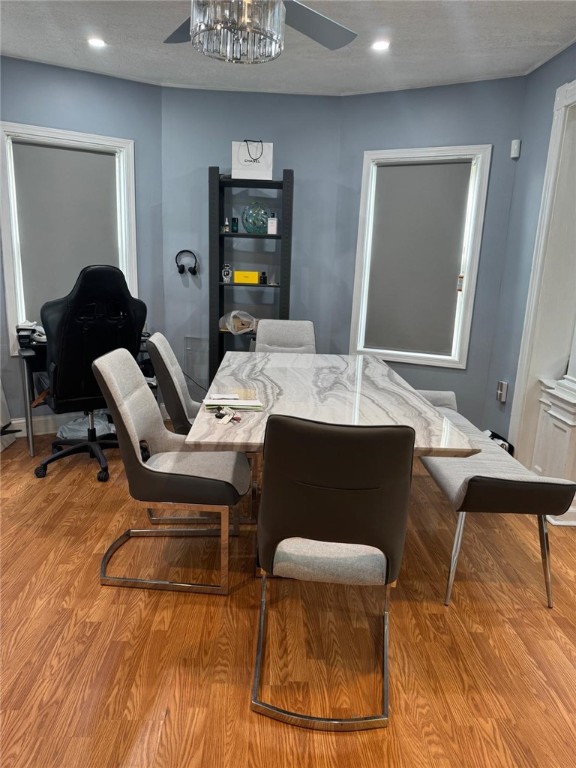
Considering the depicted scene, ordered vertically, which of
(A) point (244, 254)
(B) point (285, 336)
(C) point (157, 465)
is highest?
(A) point (244, 254)

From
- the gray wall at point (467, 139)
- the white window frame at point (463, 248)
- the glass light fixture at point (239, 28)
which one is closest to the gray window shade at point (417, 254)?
the white window frame at point (463, 248)

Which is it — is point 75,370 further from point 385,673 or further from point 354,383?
point 385,673

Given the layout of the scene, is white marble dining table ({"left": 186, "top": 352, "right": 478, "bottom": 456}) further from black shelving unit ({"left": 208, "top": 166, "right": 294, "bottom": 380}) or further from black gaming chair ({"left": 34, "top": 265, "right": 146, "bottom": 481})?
black shelving unit ({"left": 208, "top": 166, "right": 294, "bottom": 380})

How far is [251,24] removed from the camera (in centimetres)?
173

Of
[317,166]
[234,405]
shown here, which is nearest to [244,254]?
[317,166]

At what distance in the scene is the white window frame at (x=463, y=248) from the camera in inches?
145

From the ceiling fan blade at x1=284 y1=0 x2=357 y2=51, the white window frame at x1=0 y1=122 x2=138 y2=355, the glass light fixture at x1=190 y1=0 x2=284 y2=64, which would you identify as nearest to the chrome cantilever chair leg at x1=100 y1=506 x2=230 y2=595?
the glass light fixture at x1=190 y1=0 x2=284 y2=64

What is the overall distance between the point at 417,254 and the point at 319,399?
226cm

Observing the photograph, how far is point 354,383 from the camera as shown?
8.59 feet

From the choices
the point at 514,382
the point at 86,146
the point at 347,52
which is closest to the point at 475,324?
the point at 514,382

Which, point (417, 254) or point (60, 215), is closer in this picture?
point (60, 215)

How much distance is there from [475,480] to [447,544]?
82 centimetres

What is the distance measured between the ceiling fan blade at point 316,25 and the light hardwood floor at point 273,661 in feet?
7.30

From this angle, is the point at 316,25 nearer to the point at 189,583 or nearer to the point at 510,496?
the point at 510,496
